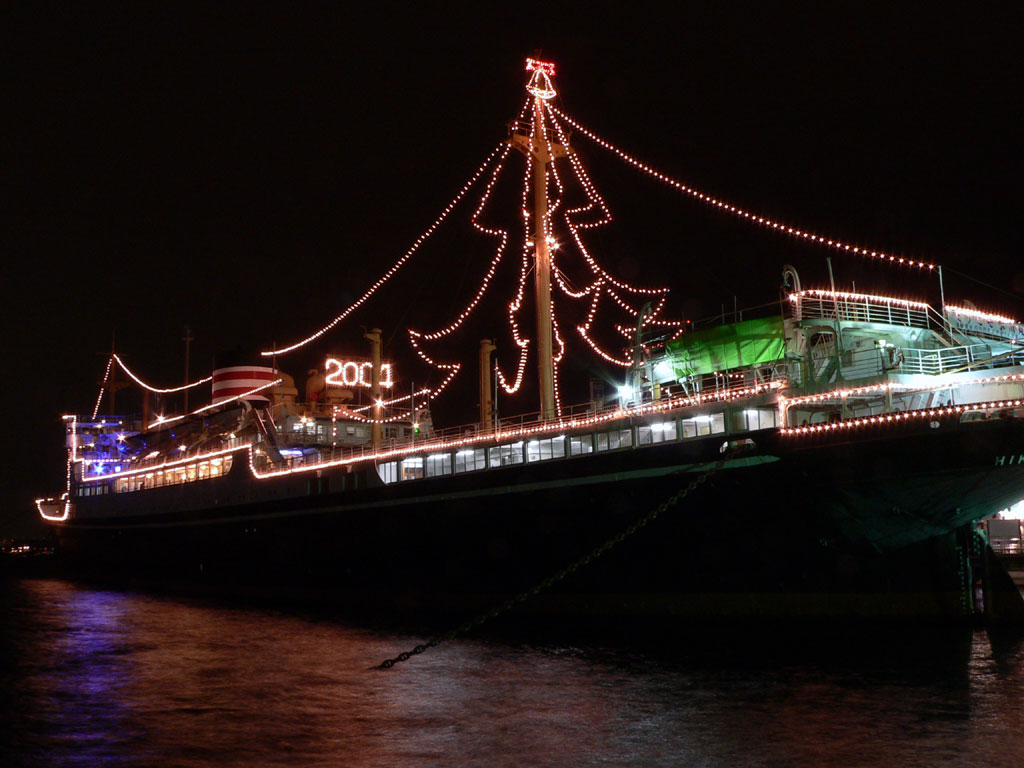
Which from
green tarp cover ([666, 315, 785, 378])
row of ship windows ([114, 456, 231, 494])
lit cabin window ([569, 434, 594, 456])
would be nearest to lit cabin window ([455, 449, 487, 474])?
lit cabin window ([569, 434, 594, 456])

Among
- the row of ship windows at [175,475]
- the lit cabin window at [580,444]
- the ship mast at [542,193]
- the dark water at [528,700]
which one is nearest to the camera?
the dark water at [528,700]

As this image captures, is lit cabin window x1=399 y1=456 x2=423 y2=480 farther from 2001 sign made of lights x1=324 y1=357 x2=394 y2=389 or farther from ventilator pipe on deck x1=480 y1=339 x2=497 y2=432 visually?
2001 sign made of lights x1=324 y1=357 x2=394 y2=389

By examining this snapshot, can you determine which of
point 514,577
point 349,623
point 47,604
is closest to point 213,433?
point 47,604

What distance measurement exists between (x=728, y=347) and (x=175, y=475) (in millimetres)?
34318

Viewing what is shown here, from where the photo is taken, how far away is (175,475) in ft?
168

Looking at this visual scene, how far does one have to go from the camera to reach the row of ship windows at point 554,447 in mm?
26078

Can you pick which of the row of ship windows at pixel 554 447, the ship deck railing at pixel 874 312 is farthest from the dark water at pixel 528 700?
the ship deck railing at pixel 874 312

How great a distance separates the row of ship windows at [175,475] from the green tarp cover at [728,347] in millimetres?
25658

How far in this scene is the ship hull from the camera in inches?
866

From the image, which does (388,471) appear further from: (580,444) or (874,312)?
(874,312)

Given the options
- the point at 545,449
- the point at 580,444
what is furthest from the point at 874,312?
the point at 545,449

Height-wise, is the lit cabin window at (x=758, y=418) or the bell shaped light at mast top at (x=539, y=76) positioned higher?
the bell shaped light at mast top at (x=539, y=76)

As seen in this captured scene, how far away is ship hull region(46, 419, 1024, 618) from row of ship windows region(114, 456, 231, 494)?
15926 millimetres

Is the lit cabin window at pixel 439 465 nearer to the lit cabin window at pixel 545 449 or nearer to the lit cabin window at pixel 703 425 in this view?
the lit cabin window at pixel 545 449
